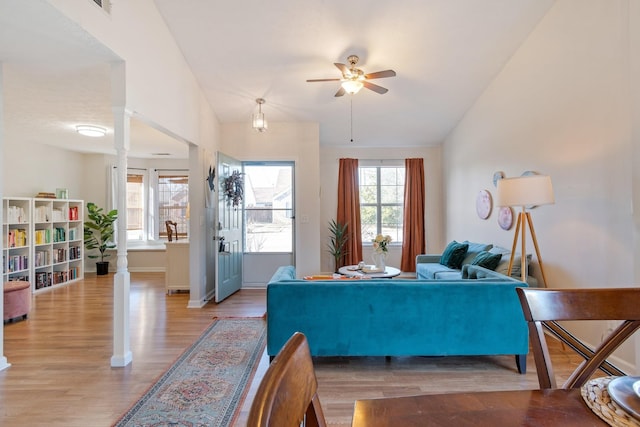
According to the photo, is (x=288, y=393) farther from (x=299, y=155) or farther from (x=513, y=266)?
(x=299, y=155)

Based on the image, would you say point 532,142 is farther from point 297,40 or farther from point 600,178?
point 297,40

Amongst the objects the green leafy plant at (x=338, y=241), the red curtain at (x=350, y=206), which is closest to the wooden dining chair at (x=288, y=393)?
the green leafy plant at (x=338, y=241)

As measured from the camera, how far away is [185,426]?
1.95 metres

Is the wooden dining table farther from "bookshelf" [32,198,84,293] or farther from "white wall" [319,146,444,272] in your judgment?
"bookshelf" [32,198,84,293]

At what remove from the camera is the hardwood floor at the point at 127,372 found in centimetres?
216

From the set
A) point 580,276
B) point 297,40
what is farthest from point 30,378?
point 580,276

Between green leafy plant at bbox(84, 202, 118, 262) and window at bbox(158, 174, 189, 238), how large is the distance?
95cm

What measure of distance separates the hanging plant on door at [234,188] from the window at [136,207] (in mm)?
3337

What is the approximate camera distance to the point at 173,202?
24.6 ft

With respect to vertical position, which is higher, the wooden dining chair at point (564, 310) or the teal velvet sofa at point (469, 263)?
the wooden dining chair at point (564, 310)

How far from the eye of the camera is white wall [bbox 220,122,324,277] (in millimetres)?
5480

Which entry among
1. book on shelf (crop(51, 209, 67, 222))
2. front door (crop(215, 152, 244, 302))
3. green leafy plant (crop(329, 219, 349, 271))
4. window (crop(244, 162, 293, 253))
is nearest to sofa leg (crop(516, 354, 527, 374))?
front door (crop(215, 152, 244, 302))

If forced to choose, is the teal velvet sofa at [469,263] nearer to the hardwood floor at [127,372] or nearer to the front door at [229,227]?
the hardwood floor at [127,372]

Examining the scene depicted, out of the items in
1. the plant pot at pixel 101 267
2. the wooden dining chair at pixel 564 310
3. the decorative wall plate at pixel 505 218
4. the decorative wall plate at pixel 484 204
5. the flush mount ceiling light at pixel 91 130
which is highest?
the flush mount ceiling light at pixel 91 130
